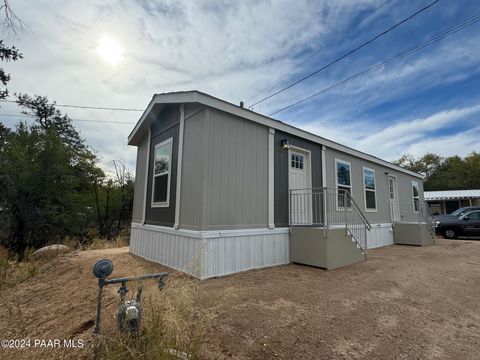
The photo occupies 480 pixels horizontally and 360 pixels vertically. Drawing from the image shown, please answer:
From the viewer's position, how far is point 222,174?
16.1 feet

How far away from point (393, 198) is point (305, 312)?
9665mm

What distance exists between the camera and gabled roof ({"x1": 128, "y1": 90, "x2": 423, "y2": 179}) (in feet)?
15.5

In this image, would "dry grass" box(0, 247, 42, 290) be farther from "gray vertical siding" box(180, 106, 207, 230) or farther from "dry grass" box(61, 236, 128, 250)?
"gray vertical siding" box(180, 106, 207, 230)

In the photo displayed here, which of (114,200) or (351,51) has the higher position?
(351,51)

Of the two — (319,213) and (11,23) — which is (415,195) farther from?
(11,23)

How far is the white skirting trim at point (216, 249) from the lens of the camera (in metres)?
4.49

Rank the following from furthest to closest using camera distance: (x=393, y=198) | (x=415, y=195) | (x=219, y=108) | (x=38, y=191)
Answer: (x=415, y=195)
(x=393, y=198)
(x=38, y=191)
(x=219, y=108)

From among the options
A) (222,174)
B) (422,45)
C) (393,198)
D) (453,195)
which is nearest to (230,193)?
(222,174)

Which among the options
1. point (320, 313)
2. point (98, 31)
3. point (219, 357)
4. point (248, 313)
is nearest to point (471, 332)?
point (320, 313)

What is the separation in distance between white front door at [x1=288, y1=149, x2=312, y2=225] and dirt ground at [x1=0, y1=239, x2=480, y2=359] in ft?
4.80

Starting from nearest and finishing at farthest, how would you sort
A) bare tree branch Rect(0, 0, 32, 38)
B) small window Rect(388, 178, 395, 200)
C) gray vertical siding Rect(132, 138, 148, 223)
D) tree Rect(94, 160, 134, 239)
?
bare tree branch Rect(0, 0, 32, 38) → gray vertical siding Rect(132, 138, 148, 223) → small window Rect(388, 178, 395, 200) → tree Rect(94, 160, 134, 239)

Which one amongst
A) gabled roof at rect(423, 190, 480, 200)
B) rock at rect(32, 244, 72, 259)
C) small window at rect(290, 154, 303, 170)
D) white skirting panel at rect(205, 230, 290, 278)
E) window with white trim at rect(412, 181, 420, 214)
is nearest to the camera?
white skirting panel at rect(205, 230, 290, 278)

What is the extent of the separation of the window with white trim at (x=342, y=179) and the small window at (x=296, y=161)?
5.69 ft

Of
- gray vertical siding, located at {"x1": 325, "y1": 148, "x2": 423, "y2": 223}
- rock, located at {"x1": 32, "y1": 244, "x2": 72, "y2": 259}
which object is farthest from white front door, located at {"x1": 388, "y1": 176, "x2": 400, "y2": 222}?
rock, located at {"x1": 32, "y1": 244, "x2": 72, "y2": 259}
